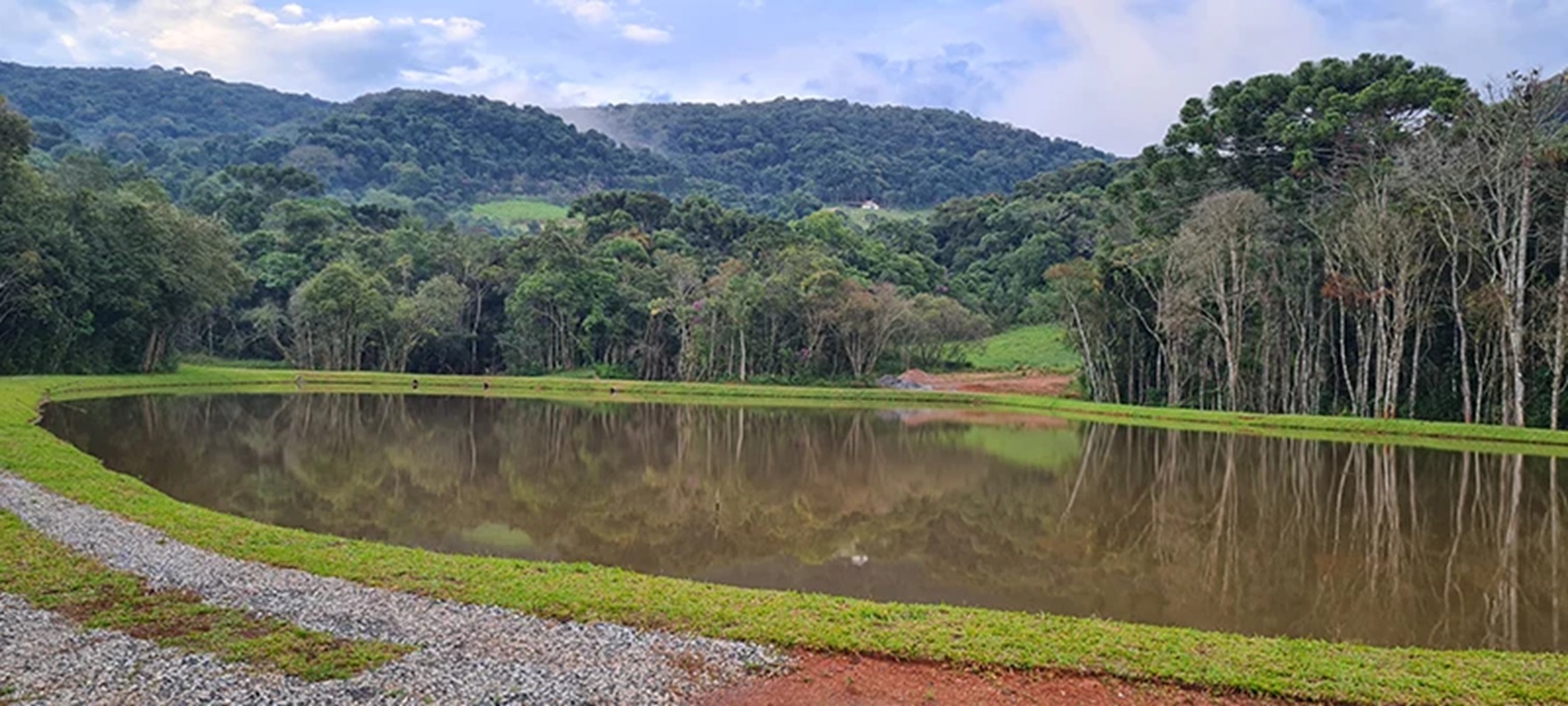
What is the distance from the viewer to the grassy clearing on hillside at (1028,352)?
6303 cm

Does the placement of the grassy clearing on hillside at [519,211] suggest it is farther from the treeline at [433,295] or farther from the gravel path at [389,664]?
the gravel path at [389,664]

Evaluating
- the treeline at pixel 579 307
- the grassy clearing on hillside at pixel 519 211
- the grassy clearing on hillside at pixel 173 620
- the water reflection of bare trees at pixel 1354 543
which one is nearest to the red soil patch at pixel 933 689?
Result: the water reflection of bare trees at pixel 1354 543

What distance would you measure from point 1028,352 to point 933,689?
204 ft

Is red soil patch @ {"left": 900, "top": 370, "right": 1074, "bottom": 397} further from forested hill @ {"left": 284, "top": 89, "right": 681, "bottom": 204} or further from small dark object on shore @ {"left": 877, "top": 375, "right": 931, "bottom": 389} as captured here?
forested hill @ {"left": 284, "top": 89, "right": 681, "bottom": 204}

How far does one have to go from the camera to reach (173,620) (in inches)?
344

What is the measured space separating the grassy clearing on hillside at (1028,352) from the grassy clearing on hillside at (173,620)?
55.3 m

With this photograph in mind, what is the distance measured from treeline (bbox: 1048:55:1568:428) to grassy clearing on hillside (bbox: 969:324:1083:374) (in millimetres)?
13727

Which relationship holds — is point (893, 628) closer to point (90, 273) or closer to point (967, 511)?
point (967, 511)

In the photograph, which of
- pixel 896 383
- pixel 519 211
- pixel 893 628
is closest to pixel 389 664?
pixel 893 628

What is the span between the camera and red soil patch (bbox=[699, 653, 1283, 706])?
736cm

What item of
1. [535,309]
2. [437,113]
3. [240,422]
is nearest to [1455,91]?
[240,422]

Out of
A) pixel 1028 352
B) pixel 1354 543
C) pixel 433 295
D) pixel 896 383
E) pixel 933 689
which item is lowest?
pixel 896 383

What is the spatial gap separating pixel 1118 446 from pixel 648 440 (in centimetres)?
1497

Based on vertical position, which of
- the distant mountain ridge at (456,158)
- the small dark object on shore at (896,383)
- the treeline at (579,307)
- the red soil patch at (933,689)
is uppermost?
the distant mountain ridge at (456,158)
